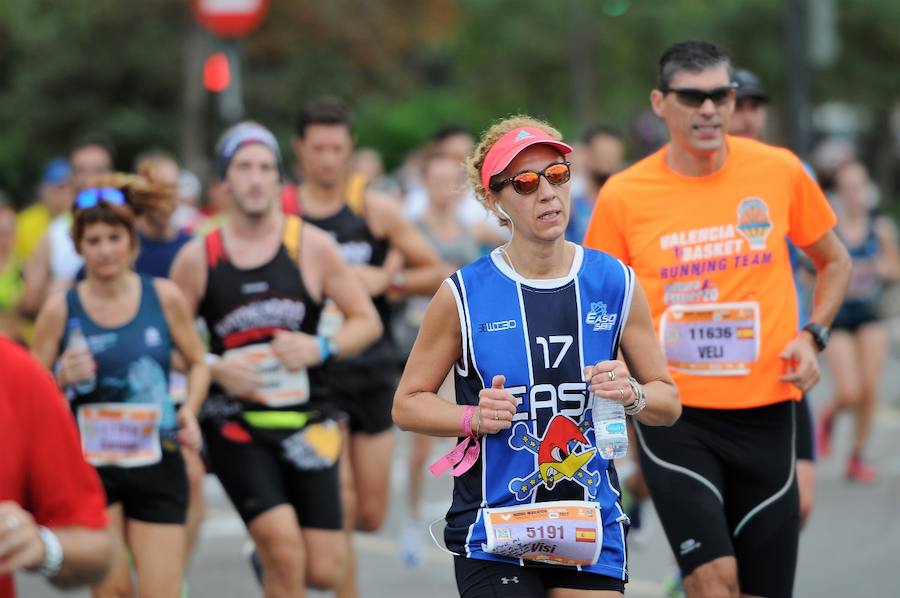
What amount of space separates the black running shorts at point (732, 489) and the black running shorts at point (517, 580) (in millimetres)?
998

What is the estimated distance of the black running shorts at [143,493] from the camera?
234 inches

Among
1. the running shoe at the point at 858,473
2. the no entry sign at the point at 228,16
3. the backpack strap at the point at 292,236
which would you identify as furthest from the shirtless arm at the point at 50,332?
the no entry sign at the point at 228,16

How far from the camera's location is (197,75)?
123 feet

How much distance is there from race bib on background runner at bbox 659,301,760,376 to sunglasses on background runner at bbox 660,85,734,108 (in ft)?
2.39

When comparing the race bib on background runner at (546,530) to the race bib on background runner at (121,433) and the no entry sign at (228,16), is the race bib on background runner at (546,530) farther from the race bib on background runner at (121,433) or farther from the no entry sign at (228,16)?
the no entry sign at (228,16)

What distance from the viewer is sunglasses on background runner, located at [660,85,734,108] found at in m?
5.57

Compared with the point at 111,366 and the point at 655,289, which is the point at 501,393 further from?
the point at 111,366

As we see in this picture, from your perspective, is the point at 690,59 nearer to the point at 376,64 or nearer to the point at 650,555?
the point at 650,555

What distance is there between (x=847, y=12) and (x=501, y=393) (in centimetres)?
2748

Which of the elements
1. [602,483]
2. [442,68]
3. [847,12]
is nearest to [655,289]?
[602,483]

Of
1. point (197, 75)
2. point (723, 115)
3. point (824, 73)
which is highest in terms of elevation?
point (197, 75)

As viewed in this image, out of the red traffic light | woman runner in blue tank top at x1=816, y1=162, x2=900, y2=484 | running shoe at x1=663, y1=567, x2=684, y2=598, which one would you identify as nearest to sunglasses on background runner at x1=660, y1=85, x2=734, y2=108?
running shoe at x1=663, y1=567, x2=684, y2=598

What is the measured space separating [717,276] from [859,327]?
5.88m

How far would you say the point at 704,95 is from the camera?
5570mm
